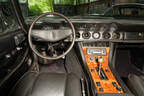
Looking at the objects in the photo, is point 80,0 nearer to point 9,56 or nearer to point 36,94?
point 9,56

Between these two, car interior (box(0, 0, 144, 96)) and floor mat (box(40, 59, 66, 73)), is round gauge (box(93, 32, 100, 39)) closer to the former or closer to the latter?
car interior (box(0, 0, 144, 96))

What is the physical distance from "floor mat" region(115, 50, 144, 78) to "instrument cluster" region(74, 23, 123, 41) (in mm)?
844

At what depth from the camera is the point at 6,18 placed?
1291 mm

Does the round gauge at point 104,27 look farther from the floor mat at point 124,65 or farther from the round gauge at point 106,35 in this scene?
the floor mat at point 124,65

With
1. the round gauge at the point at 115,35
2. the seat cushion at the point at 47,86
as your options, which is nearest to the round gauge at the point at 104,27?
the round gauge at the point at 115,35

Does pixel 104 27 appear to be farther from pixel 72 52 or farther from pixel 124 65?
pixel 124 65

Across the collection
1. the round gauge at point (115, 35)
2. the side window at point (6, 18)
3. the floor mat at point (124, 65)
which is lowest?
the floor mat at point (124, 65)

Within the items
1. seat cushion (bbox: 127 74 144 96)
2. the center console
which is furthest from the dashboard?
seat cushion (bbox: 127 74 144 96)

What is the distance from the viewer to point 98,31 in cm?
174

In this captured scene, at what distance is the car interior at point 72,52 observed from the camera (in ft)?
3.89

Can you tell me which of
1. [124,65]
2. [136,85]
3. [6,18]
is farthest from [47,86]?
[124,65]

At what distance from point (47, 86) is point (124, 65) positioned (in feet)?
6.24

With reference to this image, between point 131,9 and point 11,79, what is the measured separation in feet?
7.70

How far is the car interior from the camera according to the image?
1.18m
